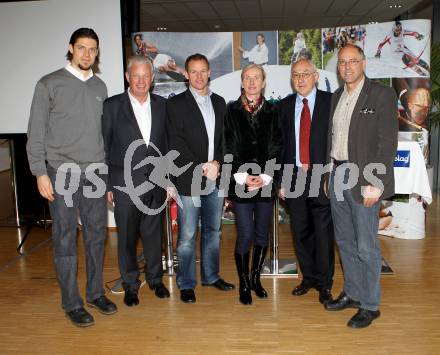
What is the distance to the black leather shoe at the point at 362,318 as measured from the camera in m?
2.66

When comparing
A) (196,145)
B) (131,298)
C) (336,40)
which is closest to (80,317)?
(131,298)

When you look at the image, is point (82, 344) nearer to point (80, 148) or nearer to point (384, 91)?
point (80, 148)

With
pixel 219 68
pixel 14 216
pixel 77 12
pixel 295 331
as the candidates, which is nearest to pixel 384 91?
pixel 295 331

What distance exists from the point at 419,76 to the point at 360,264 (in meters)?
2.33

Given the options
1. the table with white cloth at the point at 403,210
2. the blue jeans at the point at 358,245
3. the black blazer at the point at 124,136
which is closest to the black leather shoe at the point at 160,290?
the black blazer at the point at 124,136

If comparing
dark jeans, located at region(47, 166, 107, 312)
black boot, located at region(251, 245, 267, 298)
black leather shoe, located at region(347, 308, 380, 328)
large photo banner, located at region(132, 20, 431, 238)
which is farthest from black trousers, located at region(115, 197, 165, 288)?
large photo banner, located at region(132, 20, 431, 238)

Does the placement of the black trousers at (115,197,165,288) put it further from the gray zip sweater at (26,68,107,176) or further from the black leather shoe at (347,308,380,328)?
the black leather shoe at (347,308,380,328)

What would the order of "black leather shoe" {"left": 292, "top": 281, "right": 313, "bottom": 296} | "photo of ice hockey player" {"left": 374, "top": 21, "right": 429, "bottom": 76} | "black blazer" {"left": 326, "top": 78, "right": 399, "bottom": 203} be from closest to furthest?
"black blazer" {"left": 326, "top": 78, "right": 399, "bottom": 203} < "black leather shoe" {"left": 292, "top": 281, "right": 313, "bottom": 296} < "photo of ice hockey player" {"left": 374, "top": 21, "right": 429, "bottom": 76}

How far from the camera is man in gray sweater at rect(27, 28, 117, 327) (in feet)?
8.56

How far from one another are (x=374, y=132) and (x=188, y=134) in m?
1.14

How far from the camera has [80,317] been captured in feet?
9.18

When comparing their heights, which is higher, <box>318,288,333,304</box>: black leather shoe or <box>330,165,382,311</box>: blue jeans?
<box>330,165,382,311</box>: blue jeans

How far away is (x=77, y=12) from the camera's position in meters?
4.46

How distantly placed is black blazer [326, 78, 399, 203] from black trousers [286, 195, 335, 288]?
1.43 ft
